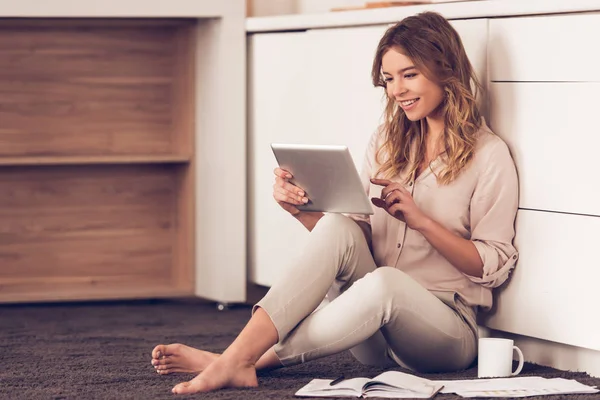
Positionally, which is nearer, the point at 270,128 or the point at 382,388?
the point at 382,388

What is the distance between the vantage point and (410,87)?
2412mm

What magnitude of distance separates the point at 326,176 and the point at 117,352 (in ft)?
2.53

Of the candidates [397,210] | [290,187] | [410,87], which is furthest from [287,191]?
[410,87]

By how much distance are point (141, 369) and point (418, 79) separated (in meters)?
0.88

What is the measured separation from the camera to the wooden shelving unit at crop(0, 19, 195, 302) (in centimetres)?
351

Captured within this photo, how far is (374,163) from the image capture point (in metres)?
2.56

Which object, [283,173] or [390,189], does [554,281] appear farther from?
[283,173]

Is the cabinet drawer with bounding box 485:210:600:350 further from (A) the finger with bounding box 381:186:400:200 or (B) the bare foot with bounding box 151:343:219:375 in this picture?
(B) the bare foot with bounding box 151:343:219:375

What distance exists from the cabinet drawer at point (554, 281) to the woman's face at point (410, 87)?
31 centimetres

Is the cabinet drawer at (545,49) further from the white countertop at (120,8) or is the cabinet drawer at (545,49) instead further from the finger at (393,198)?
the white countertop at (120,8)

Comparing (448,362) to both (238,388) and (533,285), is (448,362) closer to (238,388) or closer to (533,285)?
(533,285)

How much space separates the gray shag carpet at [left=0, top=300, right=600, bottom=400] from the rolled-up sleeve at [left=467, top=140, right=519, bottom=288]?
0.78 ft

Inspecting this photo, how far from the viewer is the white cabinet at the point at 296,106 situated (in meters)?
2.90

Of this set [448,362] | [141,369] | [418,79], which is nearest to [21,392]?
[141,369]
